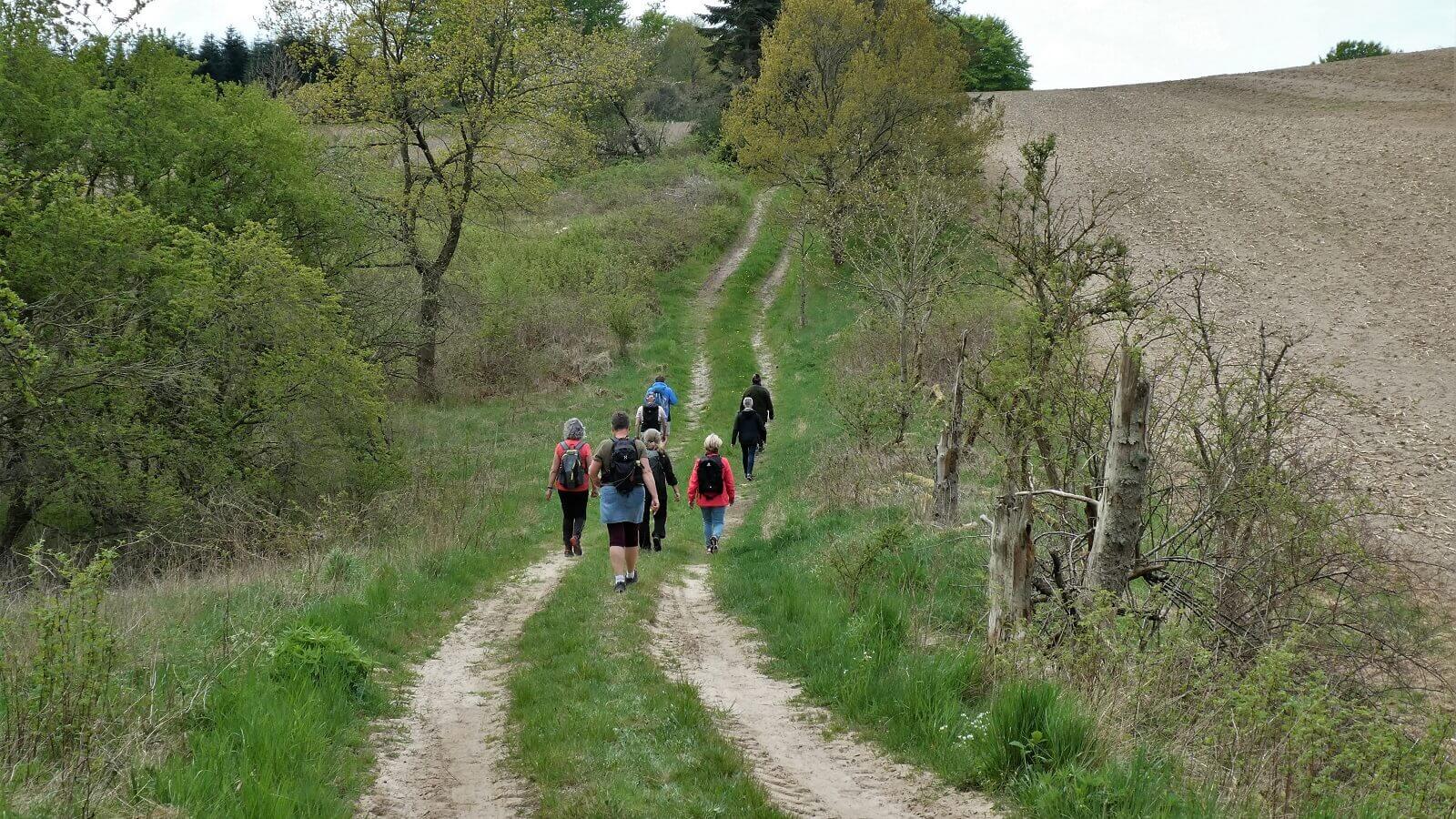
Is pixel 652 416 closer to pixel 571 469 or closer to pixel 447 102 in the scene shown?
pixel 571 469

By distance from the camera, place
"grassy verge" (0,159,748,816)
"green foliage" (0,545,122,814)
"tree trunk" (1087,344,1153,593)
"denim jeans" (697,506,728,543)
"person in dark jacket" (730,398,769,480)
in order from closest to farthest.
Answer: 1. "green foliage" (0,545,122,814)
2. "grassy verge" (0,159,748,816)
3. "tree trunk" (1087,344,1153,593)
4. "denim jeans" (697,506,728,543)
5. "person in dark jacket" (730,398,769,480)

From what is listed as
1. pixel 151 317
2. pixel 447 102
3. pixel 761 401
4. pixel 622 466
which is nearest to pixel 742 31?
pixel 447 102

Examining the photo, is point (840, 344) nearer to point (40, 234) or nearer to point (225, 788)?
point (40, 234)

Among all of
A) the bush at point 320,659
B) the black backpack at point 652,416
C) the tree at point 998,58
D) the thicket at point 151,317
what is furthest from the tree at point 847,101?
the tree at point 998,58

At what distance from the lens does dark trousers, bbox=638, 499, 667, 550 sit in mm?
12758

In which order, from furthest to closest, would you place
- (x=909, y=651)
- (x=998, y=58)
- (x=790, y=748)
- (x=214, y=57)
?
1. (x=998, y=58)
2. (x=214, y=57)
3. (x=909, y=651)
4. (x=790, y=748)

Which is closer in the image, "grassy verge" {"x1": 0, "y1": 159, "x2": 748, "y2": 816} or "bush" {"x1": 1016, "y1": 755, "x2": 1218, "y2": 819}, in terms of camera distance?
"grassy verge" {"x1": 0, "y1": 159, "x2": 748, "y2": 816}

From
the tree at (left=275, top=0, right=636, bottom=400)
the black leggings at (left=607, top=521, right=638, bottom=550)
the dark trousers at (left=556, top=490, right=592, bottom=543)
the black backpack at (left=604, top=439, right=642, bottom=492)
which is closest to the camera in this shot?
the black backpack at (left=604, top=439, right=642, bottom=492)

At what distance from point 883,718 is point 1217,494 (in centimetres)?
379

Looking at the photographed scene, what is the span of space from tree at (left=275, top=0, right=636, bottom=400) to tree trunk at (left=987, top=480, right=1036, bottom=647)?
1913cm

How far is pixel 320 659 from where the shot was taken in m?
6.79

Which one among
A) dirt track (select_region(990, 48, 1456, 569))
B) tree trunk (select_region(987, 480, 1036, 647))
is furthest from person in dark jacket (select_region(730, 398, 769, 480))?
tree trunk (select_region(987, 480, 1036, 647))

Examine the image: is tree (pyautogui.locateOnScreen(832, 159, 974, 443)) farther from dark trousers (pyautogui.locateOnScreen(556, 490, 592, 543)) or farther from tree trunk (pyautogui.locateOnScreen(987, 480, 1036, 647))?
tree trunk (pyautogui.locateOnScreen(987, 480, 1036, 647))

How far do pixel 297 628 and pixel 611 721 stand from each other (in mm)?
2655
